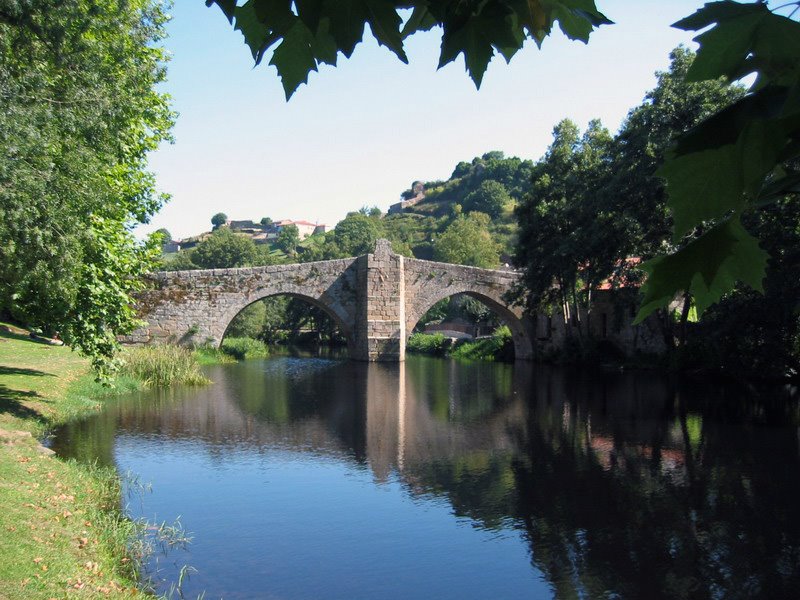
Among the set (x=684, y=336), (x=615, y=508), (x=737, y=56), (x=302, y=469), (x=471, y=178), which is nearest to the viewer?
(x=737, y=56)

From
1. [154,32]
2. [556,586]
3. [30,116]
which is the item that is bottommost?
[556,586]

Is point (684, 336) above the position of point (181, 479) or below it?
above

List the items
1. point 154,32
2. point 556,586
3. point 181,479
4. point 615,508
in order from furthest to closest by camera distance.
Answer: point 154,32, point 181,479, point 615,508, point 556,586

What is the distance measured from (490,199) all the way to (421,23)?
258ft

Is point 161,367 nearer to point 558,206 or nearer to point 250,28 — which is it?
point 558,206

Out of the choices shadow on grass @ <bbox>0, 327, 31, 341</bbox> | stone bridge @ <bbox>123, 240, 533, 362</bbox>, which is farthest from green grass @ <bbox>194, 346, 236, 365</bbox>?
shadow on grass @ <bbox>0, 327, 31, 341</bbox>

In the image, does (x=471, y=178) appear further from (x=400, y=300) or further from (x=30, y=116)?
(x=30, y=116)

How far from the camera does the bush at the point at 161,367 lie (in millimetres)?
15852

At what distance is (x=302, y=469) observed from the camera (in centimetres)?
892

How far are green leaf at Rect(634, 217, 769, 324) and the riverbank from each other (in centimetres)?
389

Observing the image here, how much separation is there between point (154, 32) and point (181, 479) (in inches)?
251

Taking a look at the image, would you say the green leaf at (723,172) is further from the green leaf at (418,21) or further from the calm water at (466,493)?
the calm water at (466,493)

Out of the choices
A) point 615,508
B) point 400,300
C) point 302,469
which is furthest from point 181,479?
point 400,300

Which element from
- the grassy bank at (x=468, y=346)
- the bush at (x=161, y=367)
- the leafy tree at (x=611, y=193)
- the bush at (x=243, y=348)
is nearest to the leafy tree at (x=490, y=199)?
the grassy bank at (x=468, y=346)
